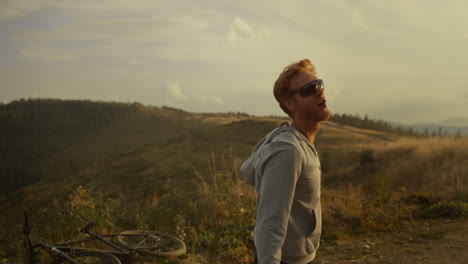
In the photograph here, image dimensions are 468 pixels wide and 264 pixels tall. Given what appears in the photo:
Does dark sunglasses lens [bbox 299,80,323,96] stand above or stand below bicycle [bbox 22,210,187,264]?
above

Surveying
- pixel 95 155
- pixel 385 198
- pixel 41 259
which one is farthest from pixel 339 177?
pixel 95 155

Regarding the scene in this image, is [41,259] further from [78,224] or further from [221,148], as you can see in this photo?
[221,148]

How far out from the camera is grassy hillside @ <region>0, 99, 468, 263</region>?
632cm

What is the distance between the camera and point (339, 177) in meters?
14.9

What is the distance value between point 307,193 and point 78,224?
16.9 ft

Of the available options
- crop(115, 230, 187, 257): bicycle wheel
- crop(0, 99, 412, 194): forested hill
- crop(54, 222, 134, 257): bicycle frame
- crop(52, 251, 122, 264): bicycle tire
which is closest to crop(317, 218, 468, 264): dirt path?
crop(115, 230, 187, 257): bicycle wheel

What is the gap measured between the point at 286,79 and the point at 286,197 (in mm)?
709

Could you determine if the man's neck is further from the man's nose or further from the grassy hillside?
the grassy hillside

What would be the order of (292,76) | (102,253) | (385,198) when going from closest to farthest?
(292,76) < (102,253) < (385,198)

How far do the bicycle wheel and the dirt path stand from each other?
1963 mm

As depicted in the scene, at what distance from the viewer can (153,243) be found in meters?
5.72

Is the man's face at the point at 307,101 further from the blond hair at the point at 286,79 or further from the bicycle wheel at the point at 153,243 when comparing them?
the bicycle wheel at the point at 153,243

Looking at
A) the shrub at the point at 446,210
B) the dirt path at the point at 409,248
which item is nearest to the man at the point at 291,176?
the dirt path at the point at 409,248

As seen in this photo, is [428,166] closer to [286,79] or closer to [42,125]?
[286,79]
